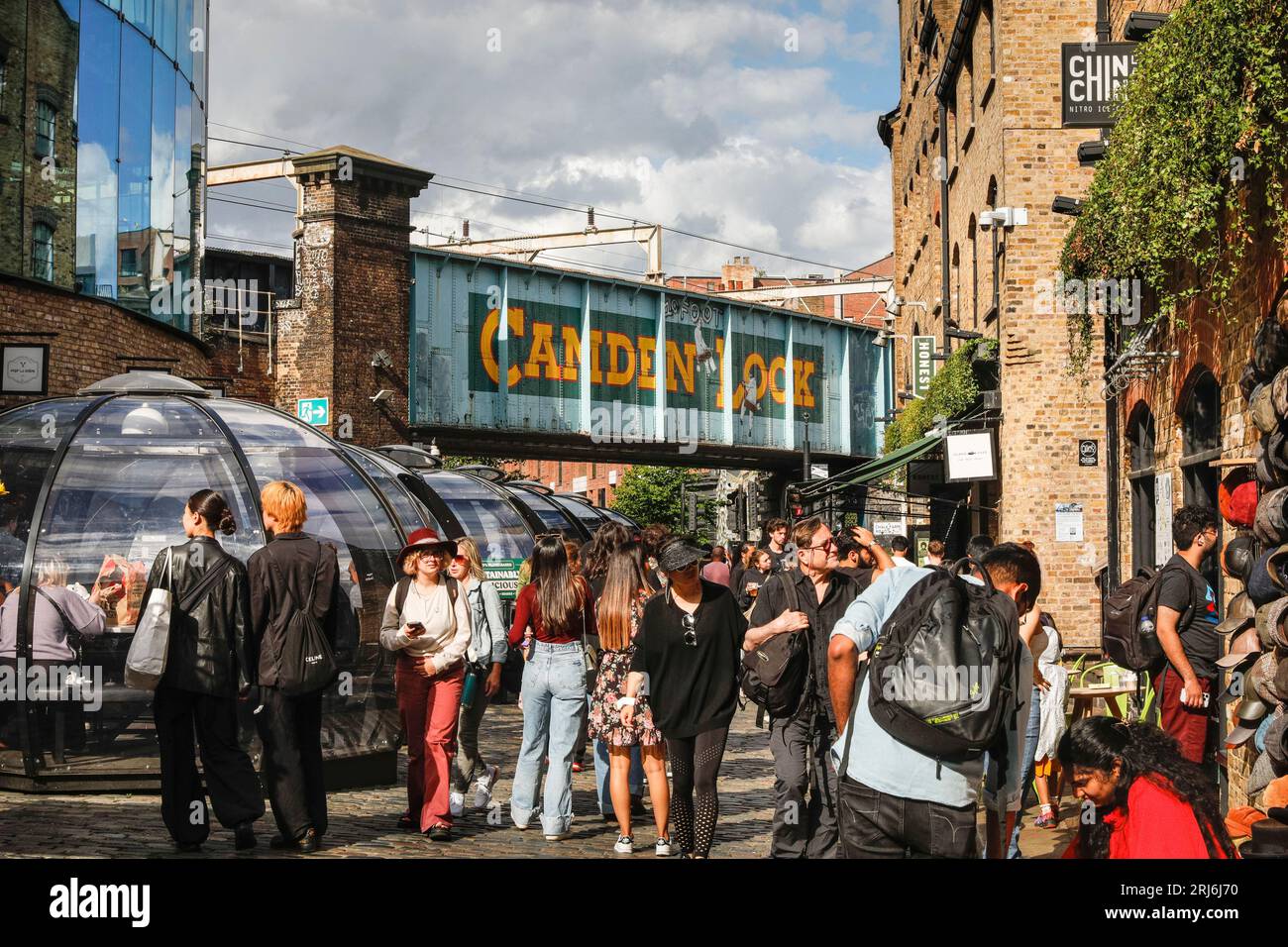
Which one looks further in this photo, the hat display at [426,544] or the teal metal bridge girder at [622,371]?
the teal metal bridge girder at [622,371]

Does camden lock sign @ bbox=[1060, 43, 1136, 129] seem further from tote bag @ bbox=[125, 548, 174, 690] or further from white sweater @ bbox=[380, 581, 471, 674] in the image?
tote bag @ bbox=[125, 548, 174, 690]

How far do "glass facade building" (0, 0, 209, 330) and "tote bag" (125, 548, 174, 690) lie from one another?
573 inches

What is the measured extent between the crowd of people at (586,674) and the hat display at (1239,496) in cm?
33

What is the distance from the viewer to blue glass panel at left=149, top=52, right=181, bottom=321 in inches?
1003

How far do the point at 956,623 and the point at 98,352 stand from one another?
20.2 meters

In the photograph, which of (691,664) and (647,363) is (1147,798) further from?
(647,363)

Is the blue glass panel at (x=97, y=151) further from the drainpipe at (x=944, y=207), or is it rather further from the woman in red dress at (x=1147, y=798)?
the woman in red dress at (x=1147, y=798)

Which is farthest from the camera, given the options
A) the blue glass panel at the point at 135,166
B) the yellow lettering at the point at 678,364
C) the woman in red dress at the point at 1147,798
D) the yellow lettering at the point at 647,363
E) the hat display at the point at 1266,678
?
the yellow lettering at the point at 678,364

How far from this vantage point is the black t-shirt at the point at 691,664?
824 centimetres

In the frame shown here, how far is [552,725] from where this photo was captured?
9.38 meters

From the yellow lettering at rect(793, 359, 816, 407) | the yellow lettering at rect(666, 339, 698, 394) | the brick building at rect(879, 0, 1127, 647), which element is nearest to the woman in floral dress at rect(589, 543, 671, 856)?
the brick building at rect(879, 0, 1127, 647)

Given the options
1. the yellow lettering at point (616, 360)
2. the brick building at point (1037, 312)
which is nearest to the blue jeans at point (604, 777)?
the brick building at point (1037, 312)

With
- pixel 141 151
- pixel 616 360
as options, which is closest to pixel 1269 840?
pixel 141 151

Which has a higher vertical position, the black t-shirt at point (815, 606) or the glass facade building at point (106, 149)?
the glass facade building at point (106, 149)
